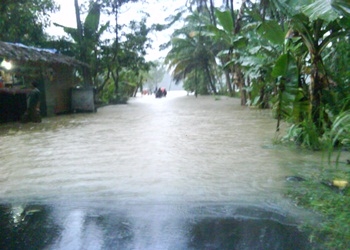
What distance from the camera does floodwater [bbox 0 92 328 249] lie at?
3402 mm

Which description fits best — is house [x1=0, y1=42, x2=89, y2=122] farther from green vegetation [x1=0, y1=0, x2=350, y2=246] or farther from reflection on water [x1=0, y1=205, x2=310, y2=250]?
reflection on water [x1=0, y1=205, x2=310, y2=250]

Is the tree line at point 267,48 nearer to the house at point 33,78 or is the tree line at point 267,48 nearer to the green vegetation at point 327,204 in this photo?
the green vegetation at point 327,204

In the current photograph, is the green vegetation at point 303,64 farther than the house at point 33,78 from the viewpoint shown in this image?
No

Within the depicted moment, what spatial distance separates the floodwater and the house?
17.2 ft

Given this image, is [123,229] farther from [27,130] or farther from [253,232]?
[27,130]

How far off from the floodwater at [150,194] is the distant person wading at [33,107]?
14.3 ft

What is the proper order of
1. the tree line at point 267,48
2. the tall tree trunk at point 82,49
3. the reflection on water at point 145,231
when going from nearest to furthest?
the reflection on water at point 145,231 → the tree line at point 267,48 → the tall tree trunk at point 82,49

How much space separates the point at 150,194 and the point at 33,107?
409 inches

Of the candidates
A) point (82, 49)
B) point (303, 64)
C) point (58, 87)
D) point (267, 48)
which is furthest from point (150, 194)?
point (82, 49)

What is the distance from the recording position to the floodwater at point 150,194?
134 inches

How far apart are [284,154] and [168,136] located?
12.0ft

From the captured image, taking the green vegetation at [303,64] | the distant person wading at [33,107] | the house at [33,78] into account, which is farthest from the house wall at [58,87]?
the distant person wading at [33,107]

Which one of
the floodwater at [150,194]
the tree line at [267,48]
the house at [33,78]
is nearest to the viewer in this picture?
the floodwater at [150,194]

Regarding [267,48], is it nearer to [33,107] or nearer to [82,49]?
[33,107]
